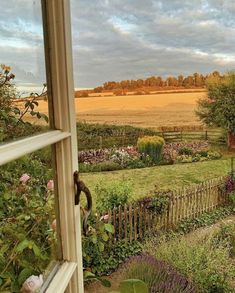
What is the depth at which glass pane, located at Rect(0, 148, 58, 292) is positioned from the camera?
48 cm

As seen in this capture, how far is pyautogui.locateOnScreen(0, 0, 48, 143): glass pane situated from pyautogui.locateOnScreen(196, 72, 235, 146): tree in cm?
324

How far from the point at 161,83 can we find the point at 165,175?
109 cm

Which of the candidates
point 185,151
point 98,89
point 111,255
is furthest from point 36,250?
point 185,151

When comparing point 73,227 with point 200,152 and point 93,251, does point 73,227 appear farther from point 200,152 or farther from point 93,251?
point 200,152

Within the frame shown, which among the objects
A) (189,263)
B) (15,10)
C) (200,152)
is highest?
(15,10)

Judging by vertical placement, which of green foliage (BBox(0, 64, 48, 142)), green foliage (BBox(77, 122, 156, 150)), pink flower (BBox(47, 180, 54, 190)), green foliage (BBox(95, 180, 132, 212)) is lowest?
green foliage (BBox(95, 180, 132, 212))

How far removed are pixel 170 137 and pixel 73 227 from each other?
3.13 m

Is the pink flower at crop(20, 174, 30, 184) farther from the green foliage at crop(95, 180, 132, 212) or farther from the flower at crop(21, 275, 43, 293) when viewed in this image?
the green foliage at crop(95, 180, 132, 212)

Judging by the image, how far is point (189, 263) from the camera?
2.18 m

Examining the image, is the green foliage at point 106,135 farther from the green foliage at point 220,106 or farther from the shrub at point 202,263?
the shrub at point 202,263

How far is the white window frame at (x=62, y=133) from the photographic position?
58 cm

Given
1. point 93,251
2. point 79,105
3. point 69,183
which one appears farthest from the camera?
point 79,105

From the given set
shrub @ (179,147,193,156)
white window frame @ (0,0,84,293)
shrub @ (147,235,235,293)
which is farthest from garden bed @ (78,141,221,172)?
white window frame @ (0,0,84,293)

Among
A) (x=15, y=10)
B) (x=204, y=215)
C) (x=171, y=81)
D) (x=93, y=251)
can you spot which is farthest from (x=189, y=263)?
(x=15, y=10)
